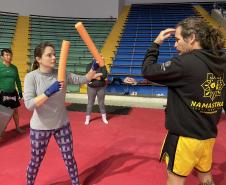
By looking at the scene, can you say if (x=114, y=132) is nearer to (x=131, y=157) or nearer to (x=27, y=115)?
(x=131, y=157)

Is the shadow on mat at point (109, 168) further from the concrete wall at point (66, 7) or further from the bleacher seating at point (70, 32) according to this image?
the concrete wall at point (66, 7)

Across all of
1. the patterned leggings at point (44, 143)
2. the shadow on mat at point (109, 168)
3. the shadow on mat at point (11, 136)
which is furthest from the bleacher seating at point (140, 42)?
the patterned leggings at point (44, 143)

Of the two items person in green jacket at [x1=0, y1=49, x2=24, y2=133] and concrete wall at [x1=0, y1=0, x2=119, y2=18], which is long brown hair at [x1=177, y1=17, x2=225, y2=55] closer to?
person in green jacket at [x1=0, y1=49, x2=24, y2=133]

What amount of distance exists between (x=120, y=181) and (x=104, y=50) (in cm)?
832

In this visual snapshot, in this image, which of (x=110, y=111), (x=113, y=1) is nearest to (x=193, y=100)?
(x=110, y=111)

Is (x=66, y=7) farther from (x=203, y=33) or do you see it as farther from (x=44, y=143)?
(x=203, y=33)

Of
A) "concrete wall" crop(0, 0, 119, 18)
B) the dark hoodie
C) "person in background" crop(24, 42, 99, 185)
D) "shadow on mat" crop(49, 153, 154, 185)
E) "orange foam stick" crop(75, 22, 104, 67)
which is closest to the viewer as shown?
the dark hoodie

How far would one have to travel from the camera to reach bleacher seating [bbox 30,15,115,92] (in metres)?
11.2

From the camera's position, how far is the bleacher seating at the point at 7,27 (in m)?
11.6

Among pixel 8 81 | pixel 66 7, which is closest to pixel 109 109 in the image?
pixel 8 81

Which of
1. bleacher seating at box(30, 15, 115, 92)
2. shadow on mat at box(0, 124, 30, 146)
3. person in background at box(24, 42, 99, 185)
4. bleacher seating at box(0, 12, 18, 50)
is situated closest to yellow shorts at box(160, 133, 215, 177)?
person in background at box(24, 42, 99, 185)

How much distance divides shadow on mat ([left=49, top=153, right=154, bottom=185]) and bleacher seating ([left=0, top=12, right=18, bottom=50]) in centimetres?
876

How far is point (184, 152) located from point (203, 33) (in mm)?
815

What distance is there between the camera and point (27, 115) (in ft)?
21.4
